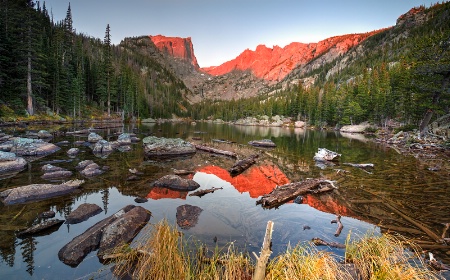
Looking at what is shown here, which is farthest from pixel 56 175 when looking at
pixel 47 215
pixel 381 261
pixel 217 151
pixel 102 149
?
pixel 381 261

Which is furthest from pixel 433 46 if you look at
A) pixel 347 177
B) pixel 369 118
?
pixel 369 118

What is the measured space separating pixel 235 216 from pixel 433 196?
11.3 metres

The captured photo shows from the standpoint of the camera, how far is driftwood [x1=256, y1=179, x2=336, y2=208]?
11114 mm

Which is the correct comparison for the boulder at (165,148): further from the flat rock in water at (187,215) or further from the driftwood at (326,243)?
the driftwood at (326,243)

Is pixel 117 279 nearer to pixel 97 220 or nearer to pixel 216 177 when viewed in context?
pixel 97 220

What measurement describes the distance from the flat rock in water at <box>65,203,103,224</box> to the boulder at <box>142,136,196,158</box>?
13213mm

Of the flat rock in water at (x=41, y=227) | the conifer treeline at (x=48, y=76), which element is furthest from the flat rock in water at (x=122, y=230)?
the conifer treeline at (x=48, y=76)

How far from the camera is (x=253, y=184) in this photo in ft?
48.5

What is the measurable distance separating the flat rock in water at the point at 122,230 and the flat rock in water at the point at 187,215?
1334 millimetres

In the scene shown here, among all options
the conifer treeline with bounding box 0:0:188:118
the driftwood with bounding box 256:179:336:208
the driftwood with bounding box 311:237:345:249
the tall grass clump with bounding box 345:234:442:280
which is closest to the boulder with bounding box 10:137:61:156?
the driftwood with bounding box 256:179:336:208

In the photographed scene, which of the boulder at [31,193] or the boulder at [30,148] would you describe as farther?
the boulder at [30,148]

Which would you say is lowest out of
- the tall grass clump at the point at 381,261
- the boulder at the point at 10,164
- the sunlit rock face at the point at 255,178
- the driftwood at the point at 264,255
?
the sunlit rock face at the point at 255,178

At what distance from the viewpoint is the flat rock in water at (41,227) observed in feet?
24.2

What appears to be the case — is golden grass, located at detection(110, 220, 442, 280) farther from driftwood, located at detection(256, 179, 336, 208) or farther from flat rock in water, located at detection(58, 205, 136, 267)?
driftwood, located at detection(256, 179, 336, 208)
